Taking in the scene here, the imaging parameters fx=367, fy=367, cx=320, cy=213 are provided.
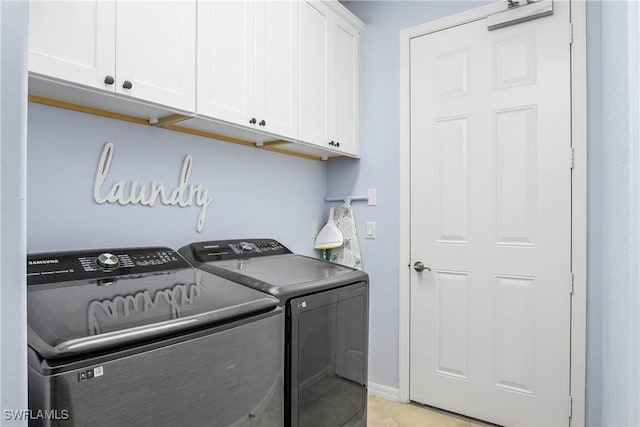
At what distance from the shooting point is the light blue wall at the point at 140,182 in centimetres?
136

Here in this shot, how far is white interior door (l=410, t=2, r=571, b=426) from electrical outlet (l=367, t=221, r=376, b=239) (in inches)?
11.2

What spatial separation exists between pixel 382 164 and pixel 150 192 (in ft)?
5.22

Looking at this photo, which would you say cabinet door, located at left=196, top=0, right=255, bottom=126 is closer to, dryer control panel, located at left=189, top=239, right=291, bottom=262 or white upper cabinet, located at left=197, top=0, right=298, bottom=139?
white upper cabinet, located at left=197, top=0, right=298, bottom=139

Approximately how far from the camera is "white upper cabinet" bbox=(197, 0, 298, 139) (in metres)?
1.60

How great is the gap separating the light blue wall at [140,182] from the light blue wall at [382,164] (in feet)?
1.85

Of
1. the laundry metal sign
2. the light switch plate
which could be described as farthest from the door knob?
the laundry metal sign

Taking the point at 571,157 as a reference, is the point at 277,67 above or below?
above

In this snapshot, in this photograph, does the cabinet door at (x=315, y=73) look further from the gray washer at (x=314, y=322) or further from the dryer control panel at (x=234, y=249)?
the gray washer at (x=314, y=322)

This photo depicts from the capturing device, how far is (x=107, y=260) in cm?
135

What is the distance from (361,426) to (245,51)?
1933mm

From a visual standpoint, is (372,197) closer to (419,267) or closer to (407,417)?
(419,267)

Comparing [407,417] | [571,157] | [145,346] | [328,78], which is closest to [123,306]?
[145,346]

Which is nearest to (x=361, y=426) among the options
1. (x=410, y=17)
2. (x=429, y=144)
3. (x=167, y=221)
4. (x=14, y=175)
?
(x=167, y=221)

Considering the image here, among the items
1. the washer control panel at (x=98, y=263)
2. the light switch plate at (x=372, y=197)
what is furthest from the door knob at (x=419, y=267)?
the washer control panel at (x=98, y=263)
